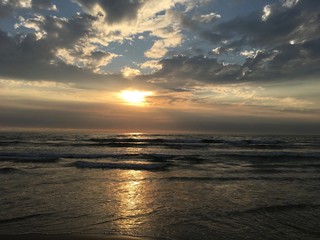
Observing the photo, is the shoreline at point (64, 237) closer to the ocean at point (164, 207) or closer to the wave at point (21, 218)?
the ocean at point (164, 207)

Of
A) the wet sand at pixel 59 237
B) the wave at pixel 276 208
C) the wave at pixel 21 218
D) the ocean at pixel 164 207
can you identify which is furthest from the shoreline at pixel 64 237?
the wave at pixel 276 208

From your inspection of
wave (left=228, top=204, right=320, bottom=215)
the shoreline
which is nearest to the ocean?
wave (left=228, top=204, right=320, bottom=215)

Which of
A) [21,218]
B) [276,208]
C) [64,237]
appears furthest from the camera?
[276,208]

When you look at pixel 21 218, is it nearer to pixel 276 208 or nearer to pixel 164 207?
pixel 164 207

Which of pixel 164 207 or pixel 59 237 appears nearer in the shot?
pixel 59 237

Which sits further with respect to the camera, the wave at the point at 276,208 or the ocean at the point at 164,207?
the wave at the point at 276,208

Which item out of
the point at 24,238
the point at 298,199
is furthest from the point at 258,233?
the point at 24,238

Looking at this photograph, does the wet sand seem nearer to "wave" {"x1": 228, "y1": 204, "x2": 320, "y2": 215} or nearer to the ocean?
the ocean

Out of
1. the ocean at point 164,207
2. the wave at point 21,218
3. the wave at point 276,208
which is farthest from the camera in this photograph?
the wave at point 276,208

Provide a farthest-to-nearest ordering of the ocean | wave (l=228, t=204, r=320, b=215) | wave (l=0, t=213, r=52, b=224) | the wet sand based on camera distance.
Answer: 1. wave (l=228, t=204, r=320, b=215)
2. wave (l=0, t=213, r=52, b=224)
3. the ocean
4. the wet sand

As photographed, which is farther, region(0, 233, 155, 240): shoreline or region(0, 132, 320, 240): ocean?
region(0, 132, 320, 240): ocean

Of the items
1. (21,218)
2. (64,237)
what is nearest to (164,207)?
(64,237)

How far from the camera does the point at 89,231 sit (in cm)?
640

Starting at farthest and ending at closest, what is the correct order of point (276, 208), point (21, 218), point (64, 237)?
point (276, 208) < point (21, 218) < point (64, 237)
